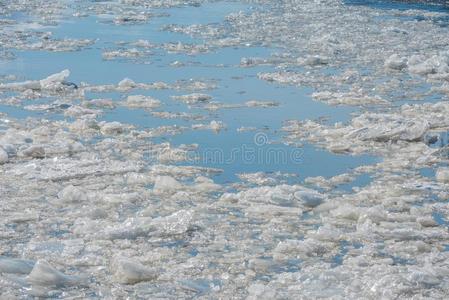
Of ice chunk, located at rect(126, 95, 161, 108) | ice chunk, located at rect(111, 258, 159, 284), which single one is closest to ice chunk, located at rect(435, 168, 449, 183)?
ice chunk, located at rect(111, 258, 159, 284)

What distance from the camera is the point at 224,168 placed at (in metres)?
6.37

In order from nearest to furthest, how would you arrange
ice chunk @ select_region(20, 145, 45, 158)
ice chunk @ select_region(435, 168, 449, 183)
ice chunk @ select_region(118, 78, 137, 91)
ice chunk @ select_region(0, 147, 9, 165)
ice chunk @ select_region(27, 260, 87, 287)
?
ice chunk @ select_region(27, 260, 87, 287)
ice chunk @ select_region(435, 168, 449, 183)
ice chunk @ select_region(0, 147, 9, 165)
ice chunk @ select_region(20, 145, 45, 158)
ice chunk @ select_region(118, 78, 137, 91)

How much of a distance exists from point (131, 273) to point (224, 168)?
2250 millimetres

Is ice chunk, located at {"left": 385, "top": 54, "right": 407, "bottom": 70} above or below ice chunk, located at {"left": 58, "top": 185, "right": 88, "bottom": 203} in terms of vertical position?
below

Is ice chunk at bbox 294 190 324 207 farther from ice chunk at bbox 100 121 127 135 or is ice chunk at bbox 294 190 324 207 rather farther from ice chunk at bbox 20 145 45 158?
ice chunk at bbox 100 121 127 135

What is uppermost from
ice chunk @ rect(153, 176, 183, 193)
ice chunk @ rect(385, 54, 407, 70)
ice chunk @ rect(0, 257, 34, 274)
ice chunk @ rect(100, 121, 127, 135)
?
ice chunk @ rect(0, 257, 34, 274)

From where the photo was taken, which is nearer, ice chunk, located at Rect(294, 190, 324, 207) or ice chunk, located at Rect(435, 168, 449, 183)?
ice chunk, located at Rect(294, 190, 324, 207)

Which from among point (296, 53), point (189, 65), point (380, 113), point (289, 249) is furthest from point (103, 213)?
point (296, 53)

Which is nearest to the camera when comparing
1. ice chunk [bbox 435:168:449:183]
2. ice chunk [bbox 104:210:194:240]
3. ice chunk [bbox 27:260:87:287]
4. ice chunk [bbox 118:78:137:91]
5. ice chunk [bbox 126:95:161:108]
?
ice chunk [bbox 27:260:87:287]

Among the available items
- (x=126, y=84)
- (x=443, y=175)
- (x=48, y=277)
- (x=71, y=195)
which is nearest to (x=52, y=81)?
(x=126, y=84)

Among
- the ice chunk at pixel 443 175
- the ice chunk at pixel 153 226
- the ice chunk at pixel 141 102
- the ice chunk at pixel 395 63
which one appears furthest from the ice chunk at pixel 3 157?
the ice chunk at pixel 395 63

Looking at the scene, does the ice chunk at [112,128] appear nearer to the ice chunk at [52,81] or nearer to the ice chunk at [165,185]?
the ice chunk at [165,185]

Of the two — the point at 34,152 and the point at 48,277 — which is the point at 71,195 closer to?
the point at 34,152

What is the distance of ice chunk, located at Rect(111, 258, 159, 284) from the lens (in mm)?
4211
